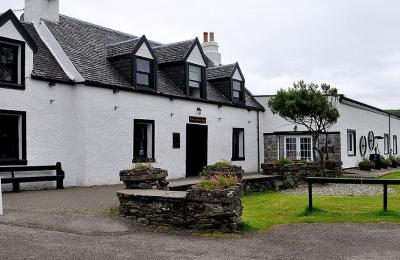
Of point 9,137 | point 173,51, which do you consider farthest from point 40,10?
point 173,51

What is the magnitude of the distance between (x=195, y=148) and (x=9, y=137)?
1023 cm

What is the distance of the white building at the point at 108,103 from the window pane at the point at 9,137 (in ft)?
0.11

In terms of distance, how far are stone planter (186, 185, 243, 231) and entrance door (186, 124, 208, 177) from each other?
46.3 ft

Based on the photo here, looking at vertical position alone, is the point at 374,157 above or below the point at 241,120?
below

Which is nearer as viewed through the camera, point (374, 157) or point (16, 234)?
point (16, 234)

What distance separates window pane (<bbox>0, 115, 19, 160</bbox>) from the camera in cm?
1625

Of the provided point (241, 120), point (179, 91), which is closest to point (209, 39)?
point (241, 120)

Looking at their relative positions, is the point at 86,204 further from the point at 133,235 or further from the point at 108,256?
the point at 108,256

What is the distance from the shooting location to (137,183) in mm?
11664

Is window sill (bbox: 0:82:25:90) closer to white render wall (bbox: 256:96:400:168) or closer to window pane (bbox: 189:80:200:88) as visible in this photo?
window pane (bbox: 189:80:200:88)

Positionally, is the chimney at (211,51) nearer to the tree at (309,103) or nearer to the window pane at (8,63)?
the tree at (309,103)

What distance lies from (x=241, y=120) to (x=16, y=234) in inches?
789

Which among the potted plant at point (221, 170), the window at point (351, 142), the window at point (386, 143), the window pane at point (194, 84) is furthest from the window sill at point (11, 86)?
the window at point (386, 143)

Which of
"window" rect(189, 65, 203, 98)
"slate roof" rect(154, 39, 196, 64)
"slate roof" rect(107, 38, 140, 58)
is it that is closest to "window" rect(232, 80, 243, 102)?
"window" rect(189, 65, 203, 98)
